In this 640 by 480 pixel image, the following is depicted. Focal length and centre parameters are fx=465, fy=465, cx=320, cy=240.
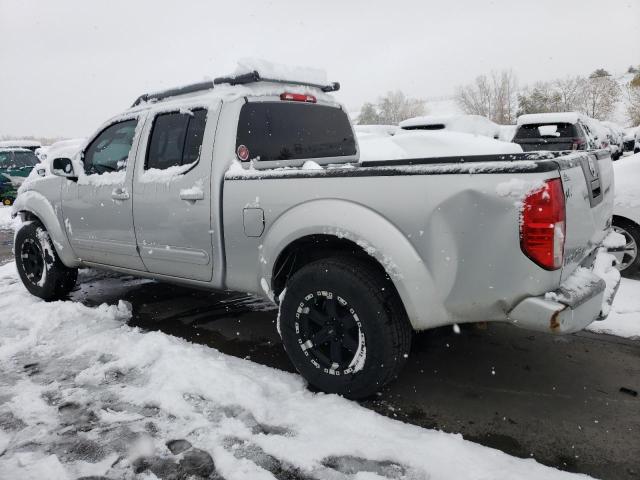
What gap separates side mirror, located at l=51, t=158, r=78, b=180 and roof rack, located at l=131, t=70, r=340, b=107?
79cm

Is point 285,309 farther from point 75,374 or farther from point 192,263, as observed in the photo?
point 75,374

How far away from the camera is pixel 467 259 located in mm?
2207

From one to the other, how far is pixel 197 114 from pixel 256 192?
3.14 ft

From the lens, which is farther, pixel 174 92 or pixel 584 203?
pixel 174 92

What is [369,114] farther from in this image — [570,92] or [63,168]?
[63,168]

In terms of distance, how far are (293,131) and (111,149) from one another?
5.51 feet

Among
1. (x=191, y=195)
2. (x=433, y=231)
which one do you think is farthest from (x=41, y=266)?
(x=433, y=231)

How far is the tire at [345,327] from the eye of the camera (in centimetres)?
244

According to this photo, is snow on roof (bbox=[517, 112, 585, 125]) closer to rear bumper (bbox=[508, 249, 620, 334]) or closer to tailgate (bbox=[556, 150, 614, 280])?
tailgate (bbox=[556, 150, 614, 280])

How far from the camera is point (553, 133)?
1095 cm

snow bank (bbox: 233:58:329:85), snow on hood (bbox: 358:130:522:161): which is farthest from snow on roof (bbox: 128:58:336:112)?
snow on hood (bbox: 358:130:522:161)

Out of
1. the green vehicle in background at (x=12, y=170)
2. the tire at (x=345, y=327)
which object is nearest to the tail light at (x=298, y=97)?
the tire at (x=345, y=327)

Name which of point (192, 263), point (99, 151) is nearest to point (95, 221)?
point (99, 151)

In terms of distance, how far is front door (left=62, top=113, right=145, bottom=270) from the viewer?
12.4 feet
